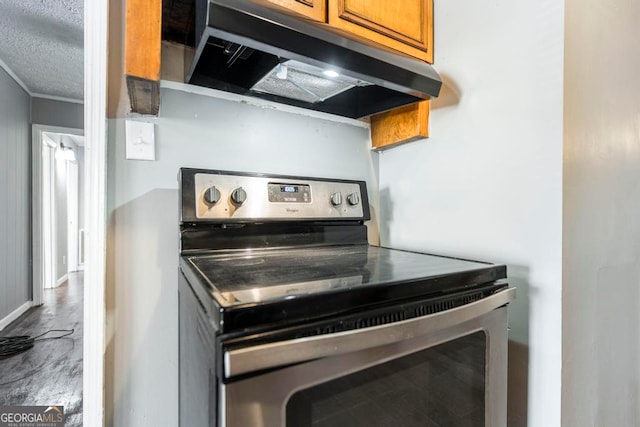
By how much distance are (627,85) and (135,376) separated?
1680 mm

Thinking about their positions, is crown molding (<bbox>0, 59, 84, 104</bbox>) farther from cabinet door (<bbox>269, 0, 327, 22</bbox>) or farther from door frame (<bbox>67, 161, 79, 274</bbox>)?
cabinet door (<bbox>269, 0, 327, 22</bbox>)

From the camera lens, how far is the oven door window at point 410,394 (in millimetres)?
494

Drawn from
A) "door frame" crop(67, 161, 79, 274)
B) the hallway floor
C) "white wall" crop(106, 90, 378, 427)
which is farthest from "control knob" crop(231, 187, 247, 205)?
"door frame" crop(67, 161, 79, 274)

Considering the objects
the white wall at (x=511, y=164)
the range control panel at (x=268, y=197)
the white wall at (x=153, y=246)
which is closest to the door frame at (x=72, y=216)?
the white wall at (x=153, y=246)

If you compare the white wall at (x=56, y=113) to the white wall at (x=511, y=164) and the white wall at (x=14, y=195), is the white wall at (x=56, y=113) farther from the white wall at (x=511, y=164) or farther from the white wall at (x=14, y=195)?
the white wall at (x=511, y=164)

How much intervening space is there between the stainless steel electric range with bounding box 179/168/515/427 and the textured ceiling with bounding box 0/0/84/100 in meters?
1.96

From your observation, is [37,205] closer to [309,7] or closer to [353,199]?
[353,199]

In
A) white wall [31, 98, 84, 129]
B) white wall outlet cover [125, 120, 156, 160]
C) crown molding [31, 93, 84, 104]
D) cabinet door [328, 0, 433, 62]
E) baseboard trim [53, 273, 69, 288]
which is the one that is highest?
crown molding [31, 93, 84, 104]

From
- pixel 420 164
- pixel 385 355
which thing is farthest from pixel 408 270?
pixel 420 164

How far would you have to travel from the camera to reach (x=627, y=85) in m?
0.98

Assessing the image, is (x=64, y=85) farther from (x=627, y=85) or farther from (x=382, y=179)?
(x=627, y=85)

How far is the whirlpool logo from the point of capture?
4.91 feet

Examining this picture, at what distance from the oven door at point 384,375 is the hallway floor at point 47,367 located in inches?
65.7

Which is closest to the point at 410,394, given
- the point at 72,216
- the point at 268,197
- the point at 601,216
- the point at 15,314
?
the point at 268,197
